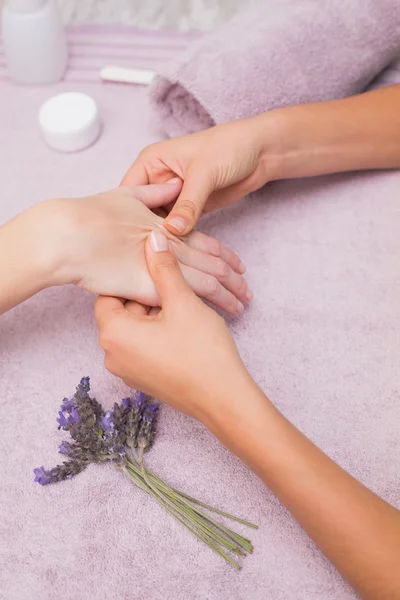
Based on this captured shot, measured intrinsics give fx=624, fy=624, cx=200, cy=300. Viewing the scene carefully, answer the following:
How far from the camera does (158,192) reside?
0.97 meters

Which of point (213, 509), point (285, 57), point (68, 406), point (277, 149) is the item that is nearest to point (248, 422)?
point (213, 509)

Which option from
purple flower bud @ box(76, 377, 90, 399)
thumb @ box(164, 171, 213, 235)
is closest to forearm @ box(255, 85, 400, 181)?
thumb @ box(164, 171, 213, 235)

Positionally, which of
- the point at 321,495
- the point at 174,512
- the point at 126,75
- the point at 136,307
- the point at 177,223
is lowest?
the point at 174,512

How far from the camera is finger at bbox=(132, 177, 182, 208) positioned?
3.16ft

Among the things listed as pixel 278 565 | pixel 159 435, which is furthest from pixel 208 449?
pixel 278 565

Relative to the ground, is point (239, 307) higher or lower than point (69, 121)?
lower

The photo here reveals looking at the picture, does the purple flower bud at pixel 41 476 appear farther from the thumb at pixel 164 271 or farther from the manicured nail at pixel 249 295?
the manicured nail at pixel 249 295

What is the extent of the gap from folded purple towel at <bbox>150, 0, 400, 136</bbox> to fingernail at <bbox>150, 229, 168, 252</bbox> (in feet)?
1.14

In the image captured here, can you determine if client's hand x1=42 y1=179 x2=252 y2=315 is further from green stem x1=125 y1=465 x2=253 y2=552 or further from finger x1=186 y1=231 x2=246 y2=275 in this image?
green stem x1=125 y1=465 x2=253 y2=552

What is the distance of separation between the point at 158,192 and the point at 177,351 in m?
0.32

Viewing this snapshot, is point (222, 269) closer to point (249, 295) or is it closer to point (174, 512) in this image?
point (249, 295)

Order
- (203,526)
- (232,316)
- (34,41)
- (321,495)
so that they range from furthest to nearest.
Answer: (34,41) < (232,316) < (203,526) < (321,495)

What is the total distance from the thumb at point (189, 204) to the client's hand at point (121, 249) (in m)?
0.04

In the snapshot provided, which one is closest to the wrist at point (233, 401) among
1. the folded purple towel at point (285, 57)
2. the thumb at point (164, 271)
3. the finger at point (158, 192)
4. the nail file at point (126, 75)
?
the thumb at point (164, 271)
